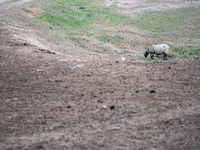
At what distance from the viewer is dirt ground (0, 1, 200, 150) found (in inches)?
139

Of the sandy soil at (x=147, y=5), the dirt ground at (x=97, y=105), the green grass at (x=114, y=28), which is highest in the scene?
the sandy soil at (x=147, y=5)

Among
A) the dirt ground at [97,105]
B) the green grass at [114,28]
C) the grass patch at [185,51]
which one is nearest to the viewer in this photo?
the dirt ground at [97,105]

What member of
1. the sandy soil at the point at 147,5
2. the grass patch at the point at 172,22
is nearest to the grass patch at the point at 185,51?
the grass patch at the point at 172,22

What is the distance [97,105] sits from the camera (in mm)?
4492

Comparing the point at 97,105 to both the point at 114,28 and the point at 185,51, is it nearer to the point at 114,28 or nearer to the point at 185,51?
the point at 185,51

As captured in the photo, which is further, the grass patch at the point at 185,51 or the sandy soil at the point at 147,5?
the sandy soil at the point at 147,5

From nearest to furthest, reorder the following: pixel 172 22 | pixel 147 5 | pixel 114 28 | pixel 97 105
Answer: pixel 97 105 < pixel 114 28 < pixel 172 22 < pixel 147 5

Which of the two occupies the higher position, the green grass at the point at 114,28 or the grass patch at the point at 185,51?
the green grass at the point at 114,28

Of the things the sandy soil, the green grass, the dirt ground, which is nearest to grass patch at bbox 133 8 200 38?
the green grass

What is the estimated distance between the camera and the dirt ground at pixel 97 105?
3.52 metres

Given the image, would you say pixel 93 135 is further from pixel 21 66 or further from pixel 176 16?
pixel 176 16

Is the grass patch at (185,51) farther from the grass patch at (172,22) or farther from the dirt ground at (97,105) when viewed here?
the grass patch at (172,22)

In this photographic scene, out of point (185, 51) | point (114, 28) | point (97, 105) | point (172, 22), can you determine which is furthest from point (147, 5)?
point (97, 105)

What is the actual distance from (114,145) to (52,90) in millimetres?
2565
